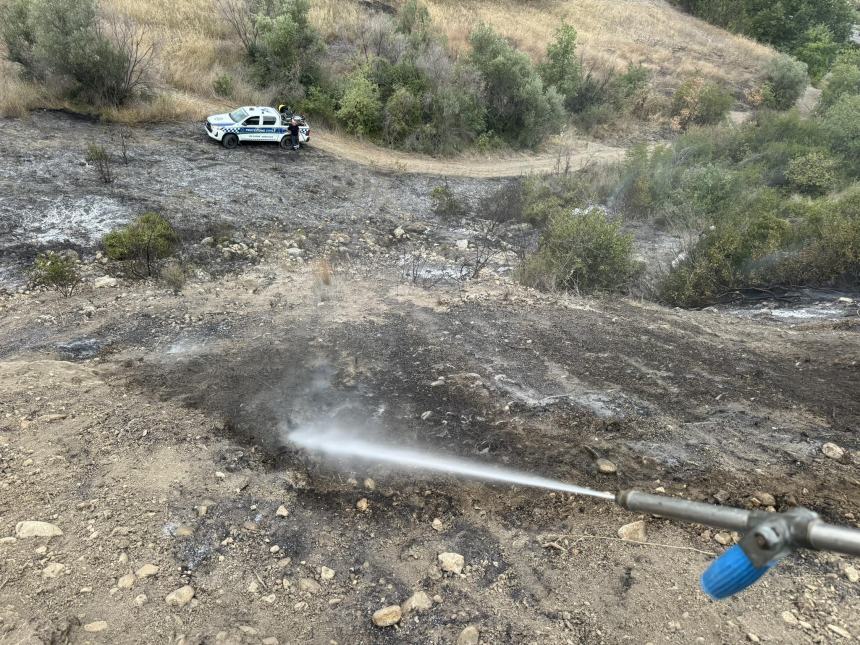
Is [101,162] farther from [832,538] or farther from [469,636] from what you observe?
[832,538]

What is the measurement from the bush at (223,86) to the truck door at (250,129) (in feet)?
Answer: 12.0

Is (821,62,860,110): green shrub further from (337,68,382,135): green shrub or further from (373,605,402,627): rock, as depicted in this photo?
(373,605,402,627): rock

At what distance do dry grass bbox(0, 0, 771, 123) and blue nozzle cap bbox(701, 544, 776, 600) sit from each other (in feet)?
55.4

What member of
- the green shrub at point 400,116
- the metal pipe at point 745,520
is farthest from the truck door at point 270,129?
the metal pipe at point 745,520

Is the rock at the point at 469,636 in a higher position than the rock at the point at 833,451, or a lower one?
lower

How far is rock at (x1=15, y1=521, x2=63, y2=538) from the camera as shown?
3.50m

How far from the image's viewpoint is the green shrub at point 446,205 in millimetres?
13828

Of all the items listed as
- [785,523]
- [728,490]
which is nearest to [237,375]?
[728,490]

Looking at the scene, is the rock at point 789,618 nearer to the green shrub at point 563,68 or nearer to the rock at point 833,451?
the rock at point 833,451

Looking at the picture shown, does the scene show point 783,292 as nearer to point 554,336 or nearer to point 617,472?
point 554,336

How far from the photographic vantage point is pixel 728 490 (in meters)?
4.05

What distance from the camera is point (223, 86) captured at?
16.9 m

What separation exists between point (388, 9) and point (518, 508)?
2674 centimetres

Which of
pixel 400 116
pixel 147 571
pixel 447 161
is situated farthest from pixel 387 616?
pixel 400 116
